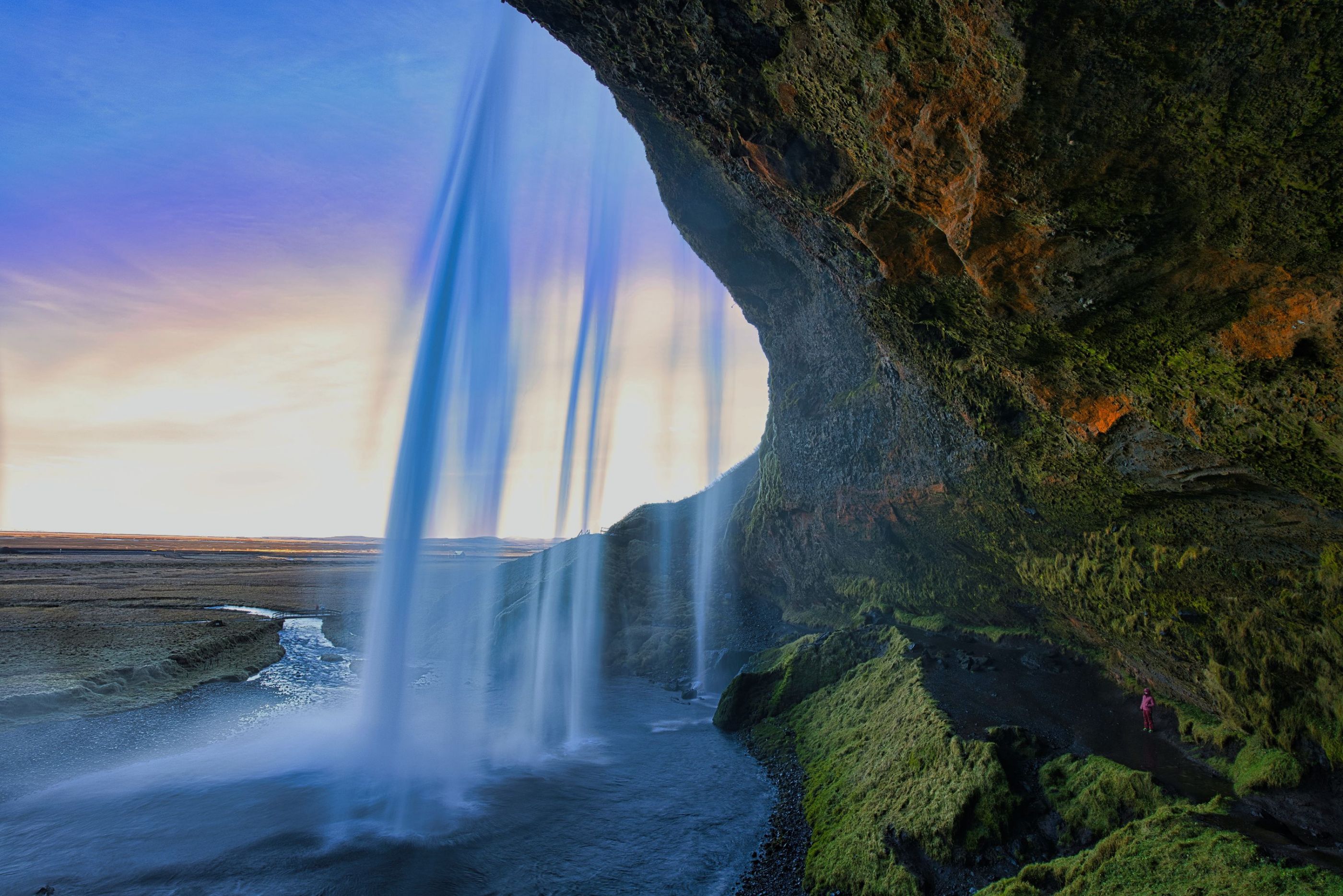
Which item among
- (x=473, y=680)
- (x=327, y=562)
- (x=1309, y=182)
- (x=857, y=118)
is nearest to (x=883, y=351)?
(x=857, y=118)

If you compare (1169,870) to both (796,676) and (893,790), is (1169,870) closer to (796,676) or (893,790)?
(893,790)

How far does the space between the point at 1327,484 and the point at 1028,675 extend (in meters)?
12.1

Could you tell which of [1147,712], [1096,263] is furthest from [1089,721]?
[1096,263]

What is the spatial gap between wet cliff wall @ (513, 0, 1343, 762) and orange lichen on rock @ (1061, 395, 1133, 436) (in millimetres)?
79

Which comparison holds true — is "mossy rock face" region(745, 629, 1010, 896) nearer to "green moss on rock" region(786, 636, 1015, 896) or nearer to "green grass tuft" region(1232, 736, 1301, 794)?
"green moss on rock" region(786, 636, 1015, 896)

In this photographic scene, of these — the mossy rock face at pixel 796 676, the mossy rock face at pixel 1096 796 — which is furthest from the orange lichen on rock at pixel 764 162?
the mossy rock face at pixel 796 676

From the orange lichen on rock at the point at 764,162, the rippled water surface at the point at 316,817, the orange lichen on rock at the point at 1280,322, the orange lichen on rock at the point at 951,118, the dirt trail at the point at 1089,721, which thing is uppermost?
the orange lichen on rock at the point at 764,162

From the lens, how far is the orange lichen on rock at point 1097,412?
1034cm

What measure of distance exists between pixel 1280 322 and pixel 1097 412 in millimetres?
3846

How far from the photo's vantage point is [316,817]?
14266 mm

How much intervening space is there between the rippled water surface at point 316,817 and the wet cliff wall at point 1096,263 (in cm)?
1105

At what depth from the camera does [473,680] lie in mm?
30266

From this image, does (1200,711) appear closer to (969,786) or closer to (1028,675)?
(1028,675)

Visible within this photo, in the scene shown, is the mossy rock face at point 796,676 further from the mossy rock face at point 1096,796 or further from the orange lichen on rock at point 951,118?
the orange lichen on rock at point 951,118
